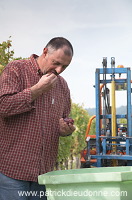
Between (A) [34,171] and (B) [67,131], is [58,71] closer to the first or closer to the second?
(B) [67,131]

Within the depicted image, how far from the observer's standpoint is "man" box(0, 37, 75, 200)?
2088mm

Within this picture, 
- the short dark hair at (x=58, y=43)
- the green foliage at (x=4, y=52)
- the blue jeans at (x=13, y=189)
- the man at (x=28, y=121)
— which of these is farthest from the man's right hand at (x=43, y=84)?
the green foliage at (x=4, y=52)

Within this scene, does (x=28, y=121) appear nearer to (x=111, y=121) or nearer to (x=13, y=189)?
(x=13, y=189)

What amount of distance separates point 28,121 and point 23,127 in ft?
0.15

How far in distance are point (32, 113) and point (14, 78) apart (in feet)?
0.77

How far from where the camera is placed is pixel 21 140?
218 cm

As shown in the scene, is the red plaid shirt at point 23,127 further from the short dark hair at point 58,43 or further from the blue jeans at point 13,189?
the short dark hair at point 58,43

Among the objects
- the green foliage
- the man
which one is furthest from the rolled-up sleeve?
the green foliage

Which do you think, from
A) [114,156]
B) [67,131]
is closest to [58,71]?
[67,131]

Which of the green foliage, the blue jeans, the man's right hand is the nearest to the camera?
the man's right hand

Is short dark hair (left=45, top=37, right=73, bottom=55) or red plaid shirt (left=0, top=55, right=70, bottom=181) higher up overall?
short dark hair (left=45, top=37, right=73, bottom=55)

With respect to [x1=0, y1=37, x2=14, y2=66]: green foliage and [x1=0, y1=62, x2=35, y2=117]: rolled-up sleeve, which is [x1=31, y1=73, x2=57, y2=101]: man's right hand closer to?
[x1=0, y1=62, x2=35, y2=117]: rolled-up sleeve

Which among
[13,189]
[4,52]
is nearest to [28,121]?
[13,189]

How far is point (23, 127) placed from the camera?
2.18m
